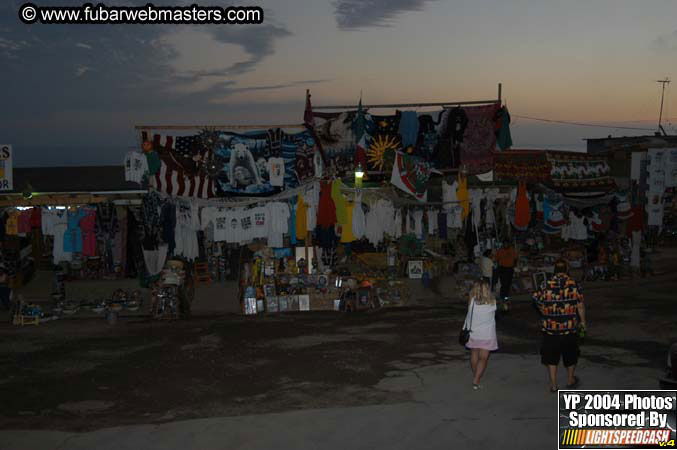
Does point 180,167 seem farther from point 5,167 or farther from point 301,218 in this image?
point 5,167

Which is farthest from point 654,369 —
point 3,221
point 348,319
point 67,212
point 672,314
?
point 3,221

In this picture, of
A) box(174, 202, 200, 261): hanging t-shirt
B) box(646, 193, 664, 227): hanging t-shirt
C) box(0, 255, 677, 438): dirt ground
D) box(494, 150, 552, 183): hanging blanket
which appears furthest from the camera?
box(646, 193, 664, 227): hanging t-shirt

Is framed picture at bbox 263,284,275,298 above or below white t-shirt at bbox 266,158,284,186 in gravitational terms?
below

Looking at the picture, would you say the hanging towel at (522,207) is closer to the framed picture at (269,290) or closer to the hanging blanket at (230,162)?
the hanging blanket at (230,162)

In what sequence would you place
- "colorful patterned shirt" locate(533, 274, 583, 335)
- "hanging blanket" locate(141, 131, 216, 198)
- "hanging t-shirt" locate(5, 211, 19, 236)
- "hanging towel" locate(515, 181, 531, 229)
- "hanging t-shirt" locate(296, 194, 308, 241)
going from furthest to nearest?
"hanging towel" locate(515, 181, 531, 229) → "hanging t-shirt" locate(5, 211, 19, 236) → "hanging t-shirt" locate(296, 194, 308, 241) → "hanging blanket" locate(141, 131, 216, 198) → "colorful patterned shirt" locate(533, 274, 583, 335)

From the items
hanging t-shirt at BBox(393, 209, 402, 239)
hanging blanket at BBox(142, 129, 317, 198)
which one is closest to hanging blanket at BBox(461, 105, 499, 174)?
hanging t-shirt at BBox(393, 209, 402, 239)

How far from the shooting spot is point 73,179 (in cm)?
2119

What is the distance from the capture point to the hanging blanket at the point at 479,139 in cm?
1548

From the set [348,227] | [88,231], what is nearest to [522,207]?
[348,227]

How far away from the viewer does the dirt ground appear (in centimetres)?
832

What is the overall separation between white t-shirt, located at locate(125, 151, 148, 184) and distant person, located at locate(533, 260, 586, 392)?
965 centimetres

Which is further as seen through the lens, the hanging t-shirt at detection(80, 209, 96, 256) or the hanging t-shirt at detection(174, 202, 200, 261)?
the hanging t-shirt at detection(80, 209, 96, 256)

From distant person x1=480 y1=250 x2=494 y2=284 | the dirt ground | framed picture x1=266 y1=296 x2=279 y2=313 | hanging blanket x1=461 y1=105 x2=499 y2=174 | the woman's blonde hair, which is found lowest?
the dirt ground

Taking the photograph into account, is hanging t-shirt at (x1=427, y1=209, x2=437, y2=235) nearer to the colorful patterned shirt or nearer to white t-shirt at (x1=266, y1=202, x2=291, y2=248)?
white t-shirt at (x1=266, y1=202, x2=291, y2=248)
